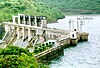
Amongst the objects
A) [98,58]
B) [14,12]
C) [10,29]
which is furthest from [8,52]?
[14,12]

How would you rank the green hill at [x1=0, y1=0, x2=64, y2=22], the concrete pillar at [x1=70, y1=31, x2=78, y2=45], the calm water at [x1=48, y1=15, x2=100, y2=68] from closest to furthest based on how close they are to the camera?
the calm water at [x1=48, y1=15, x2=100, y2=68]
the concrete pillar at [x1=70, y1=31, x2=78, y2=45]
the green hill at [x1=0, y1=0, x2=64, y2=22]

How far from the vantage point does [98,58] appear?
68125 millimetres

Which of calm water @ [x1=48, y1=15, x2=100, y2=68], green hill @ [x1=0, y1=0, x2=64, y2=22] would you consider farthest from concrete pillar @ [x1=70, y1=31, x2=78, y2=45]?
green hill @ [x1=0, y1=0, x2=64, y2=22]

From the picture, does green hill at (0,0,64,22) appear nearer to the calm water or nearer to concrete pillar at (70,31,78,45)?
concrete pillar at (70,31,78,45)

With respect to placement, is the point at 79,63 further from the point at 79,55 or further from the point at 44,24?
the point at 44,24

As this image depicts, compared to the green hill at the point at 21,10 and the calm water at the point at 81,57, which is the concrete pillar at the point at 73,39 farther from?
the green hill at the point at 21,10

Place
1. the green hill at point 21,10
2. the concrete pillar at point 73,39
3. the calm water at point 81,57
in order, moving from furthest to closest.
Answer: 1. the green hill at point 21,10
2. the concrete pillar at point 73,39
3. the calm water at point 81,57

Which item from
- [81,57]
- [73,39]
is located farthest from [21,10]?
[81,57]

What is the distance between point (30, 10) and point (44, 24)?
49.3 metres

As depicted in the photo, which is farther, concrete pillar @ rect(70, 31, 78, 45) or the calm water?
concrete pillar @ rect(70, 31, 78, 45)

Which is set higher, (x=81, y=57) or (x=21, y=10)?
(x=81, y=57)

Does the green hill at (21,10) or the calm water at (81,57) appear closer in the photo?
the calm water at (81,57)

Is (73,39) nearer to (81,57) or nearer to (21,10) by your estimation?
(81,57)

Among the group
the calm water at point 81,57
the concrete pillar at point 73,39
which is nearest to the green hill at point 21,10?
the concrete pillar at point 73,39
